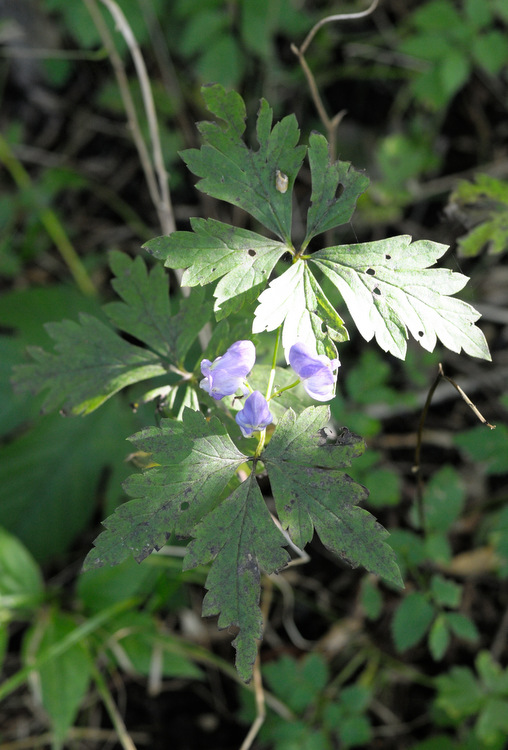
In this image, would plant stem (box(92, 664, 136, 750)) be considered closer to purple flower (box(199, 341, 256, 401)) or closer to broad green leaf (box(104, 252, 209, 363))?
broad green leaf (box(104, 252, 209, 363))

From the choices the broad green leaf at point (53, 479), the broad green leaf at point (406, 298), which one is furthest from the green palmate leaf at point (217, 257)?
the broad green leaf at point (53, 479)

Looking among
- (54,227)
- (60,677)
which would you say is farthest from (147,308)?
(54,227)

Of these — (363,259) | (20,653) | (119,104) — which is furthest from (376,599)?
(119,104)

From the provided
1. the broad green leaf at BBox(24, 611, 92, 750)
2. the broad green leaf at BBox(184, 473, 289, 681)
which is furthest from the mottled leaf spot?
the broad green leaf at BBox(24, 611, 92, 750)

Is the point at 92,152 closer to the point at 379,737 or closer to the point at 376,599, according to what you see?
the point at 376,599

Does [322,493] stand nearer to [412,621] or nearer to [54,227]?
[412,621]
